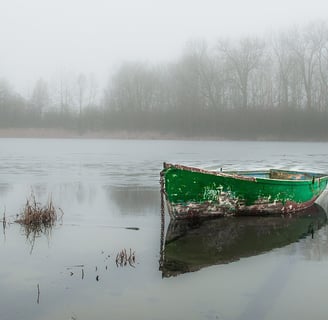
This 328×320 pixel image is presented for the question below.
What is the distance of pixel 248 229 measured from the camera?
10109 mm

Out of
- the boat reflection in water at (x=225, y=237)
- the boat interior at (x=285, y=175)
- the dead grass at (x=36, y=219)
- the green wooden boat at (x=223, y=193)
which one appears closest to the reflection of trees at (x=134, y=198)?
the green wooden boat at (x=223, y=193)

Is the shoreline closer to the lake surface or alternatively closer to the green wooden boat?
the green wooden boat

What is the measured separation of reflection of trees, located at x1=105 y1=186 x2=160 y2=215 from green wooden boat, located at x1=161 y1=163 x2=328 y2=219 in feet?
5.55

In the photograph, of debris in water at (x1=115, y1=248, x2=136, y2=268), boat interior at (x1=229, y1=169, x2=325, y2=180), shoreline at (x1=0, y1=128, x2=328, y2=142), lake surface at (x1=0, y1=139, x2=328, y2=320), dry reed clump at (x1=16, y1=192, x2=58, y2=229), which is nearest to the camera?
lake surface at (x1=0, y1=139, x2=328, y2=320)

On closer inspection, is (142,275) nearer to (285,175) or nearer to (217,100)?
(285,175)

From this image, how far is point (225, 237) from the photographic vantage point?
9336mm

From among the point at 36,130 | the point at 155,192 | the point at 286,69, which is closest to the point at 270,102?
the point at 286,69

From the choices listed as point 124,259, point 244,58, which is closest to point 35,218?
point 124,259

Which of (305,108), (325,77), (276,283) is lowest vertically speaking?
(276,283)

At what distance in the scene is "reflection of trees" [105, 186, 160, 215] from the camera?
40.5ft

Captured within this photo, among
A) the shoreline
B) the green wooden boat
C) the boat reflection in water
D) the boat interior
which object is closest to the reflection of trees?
the green wooden boat

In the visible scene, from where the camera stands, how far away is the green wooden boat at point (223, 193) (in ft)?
33.9

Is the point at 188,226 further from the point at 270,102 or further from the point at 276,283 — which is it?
the point at 270,102

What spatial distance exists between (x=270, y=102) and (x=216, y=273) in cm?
5601
